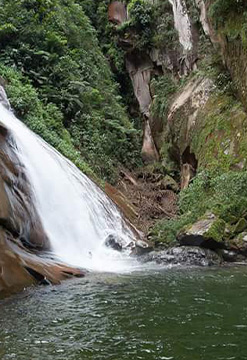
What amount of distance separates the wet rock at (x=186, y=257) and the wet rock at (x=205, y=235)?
22 cm

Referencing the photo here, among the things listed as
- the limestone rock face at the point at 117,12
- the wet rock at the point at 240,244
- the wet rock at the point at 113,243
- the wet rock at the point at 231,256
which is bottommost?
the wet rock at the point at 231,256

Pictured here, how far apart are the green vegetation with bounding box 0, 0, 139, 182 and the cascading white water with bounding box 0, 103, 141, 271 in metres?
2.29

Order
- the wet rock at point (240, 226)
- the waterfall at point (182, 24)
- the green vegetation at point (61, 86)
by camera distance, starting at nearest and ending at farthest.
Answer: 1. the wet rock at point (240, 226)
2. the green vegetation at point (61, 86)
3. the waterfall at point (182, 24)

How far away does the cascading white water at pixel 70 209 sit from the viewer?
9484 mm

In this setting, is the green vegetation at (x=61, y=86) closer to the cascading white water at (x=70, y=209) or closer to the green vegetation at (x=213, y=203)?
the cascading white water at (x=70, y=209)

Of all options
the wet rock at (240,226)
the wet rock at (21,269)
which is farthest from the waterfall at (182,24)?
the wet rock at (21,269)

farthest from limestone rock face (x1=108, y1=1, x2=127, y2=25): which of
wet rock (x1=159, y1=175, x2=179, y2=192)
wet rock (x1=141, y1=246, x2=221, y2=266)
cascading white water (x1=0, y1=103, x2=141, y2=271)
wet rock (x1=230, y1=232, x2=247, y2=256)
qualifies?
wet rock (x1=141, y1=246, x2=221, y2=266)

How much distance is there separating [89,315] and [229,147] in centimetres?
956

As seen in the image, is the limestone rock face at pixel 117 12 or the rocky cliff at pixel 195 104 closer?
the rocky cliff at pixel 195 104

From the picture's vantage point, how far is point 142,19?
2233 cm

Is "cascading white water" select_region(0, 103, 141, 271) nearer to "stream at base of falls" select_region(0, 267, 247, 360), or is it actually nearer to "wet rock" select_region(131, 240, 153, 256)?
"wet rock" select_region(131, 240, 153, 256)

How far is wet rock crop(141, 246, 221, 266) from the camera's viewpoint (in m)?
8.76

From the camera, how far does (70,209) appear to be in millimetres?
10898

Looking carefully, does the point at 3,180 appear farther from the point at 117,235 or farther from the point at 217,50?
the point at 217,50
